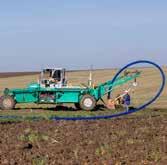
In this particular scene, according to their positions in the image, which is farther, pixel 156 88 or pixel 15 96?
pixel 156 88

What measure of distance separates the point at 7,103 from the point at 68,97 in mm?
2874

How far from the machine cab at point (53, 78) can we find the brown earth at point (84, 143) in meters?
9.87

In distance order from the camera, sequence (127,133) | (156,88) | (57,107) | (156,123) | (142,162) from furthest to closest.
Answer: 1. (156,88)
2. (57,107)
3. (156,123)
4. (127,133)
5. (142,162)

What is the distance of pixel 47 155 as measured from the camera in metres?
12.4

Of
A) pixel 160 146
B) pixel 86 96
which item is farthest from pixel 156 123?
pixel 86 96

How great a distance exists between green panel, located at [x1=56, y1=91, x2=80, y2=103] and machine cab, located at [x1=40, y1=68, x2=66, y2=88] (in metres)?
0.43

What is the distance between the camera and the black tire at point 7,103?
30.1 m

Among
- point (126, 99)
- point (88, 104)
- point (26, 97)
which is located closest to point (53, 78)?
point (26, 97)

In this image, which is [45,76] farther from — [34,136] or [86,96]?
[34,136]

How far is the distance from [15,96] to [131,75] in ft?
18.3

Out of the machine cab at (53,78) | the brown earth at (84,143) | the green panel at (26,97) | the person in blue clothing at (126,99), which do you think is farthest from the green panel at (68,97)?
the brown earth at (84,143)

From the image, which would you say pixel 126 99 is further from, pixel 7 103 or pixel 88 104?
pixel 7 103

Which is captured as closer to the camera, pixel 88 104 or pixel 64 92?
pixel 88 104

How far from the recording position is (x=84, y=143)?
1435 centimetres
